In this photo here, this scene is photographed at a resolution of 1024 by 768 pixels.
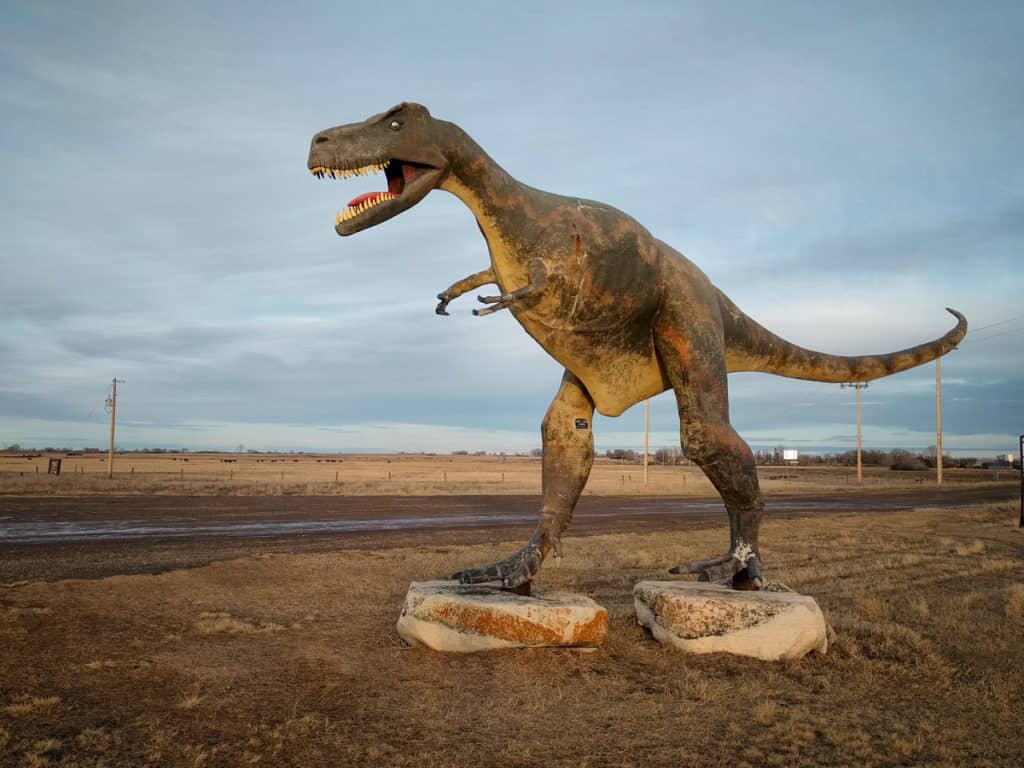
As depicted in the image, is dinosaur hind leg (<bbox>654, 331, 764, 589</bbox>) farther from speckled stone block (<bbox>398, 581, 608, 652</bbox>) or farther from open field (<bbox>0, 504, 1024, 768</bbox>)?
open field (<bbox>0, 504, 1024, 768</bbox>)

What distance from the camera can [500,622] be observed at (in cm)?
561

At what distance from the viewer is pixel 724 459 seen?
6.07 meters

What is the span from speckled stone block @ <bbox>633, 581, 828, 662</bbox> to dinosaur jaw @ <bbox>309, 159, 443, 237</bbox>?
11.6 feet

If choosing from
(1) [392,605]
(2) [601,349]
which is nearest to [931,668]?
(2) [601,349]

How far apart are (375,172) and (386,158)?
0.36ft

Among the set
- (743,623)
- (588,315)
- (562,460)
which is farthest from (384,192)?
(743,623)

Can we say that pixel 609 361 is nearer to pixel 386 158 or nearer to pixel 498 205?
pixel 498 205

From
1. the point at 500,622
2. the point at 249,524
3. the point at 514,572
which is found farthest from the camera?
the point at 249,524

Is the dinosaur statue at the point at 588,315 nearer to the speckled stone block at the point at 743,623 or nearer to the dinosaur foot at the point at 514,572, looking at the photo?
the dinosaur foot at the point at 514,572

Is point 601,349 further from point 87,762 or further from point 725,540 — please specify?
point 725,540

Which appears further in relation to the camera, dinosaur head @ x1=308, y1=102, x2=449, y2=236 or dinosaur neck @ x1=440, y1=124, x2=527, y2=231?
dinosaur neck @ x1=440, y1=124, x2=527, y2=231

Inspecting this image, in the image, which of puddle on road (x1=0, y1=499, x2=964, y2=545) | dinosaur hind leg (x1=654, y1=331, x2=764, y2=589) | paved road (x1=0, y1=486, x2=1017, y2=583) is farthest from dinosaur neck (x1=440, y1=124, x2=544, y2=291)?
puddle on road (x1=0, y1=499, x2=964, y2=545)

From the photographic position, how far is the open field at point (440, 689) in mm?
3924

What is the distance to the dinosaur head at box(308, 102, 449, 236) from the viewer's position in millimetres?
4688
